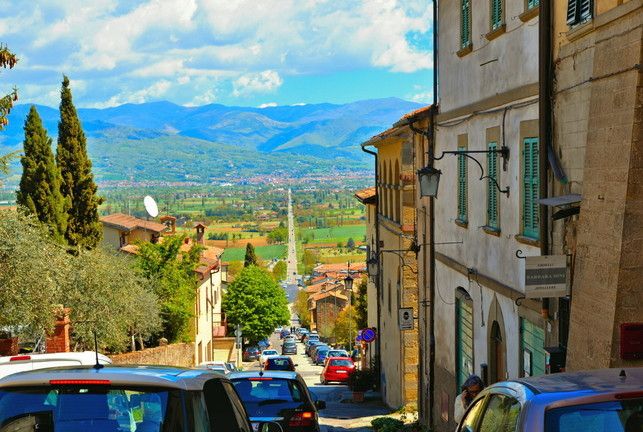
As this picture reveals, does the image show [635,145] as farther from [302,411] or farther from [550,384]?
[302,411]

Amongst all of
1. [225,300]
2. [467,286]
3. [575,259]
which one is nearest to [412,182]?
[467,286]

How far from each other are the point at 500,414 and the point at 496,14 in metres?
11.6

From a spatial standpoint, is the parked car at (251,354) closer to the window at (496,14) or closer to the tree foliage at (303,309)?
the window at (496,14)

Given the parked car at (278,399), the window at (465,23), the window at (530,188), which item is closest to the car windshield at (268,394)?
the parked car at (278,399)

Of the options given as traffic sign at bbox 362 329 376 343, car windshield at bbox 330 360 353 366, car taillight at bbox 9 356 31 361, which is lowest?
car windshield at bbox 330 360 353 366

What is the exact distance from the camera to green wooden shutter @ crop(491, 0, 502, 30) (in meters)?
17.2

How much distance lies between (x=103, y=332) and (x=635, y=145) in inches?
1053

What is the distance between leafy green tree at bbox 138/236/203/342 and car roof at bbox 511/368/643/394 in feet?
138

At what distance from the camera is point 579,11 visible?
12.7 m

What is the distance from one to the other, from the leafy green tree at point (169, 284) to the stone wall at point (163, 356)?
39.5 inches

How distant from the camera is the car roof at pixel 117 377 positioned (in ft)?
22.3

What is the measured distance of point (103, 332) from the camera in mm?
35281

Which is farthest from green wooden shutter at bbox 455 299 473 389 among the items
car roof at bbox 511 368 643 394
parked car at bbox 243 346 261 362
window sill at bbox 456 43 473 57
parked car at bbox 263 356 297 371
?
parked car at bbox 243 346 261 362

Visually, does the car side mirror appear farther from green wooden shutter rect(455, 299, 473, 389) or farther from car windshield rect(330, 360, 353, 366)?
car windshield rect(330, 360, 353, 366)
